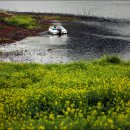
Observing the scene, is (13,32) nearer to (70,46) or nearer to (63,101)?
(70,46)

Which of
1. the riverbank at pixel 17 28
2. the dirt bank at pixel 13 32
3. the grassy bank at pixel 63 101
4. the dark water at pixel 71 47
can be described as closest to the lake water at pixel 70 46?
the dark water at pixel 71 47

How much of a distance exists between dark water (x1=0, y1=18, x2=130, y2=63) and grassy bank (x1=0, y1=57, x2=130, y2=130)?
17585 millimetres

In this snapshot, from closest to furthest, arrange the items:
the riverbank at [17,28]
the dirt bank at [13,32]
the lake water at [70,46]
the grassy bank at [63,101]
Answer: the grassy bank at [63,101] → the lake water at [70,46] → the dirt bank at [13,32] → the riverbank at [17,28]

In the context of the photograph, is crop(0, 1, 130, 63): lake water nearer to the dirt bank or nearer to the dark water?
the dark water

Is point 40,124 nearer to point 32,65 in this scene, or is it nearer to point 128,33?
point 32,65

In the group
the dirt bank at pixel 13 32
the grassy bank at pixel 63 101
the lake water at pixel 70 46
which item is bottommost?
the lake water at pixel 70 46

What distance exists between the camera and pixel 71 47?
57.4 m

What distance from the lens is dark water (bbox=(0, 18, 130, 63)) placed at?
48.8 m

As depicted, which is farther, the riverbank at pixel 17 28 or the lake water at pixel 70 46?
the riverbank at pixel 17 28

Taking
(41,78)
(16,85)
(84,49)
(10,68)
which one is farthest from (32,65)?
(84,49)

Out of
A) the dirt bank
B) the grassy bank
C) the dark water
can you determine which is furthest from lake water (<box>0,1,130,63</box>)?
the grassy bank

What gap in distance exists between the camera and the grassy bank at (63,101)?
11.3 m

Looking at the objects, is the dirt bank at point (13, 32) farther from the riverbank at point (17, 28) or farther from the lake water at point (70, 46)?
the lake water at point (70, 46)

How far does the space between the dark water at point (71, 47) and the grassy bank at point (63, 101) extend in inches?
692
